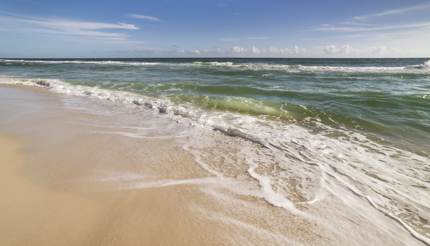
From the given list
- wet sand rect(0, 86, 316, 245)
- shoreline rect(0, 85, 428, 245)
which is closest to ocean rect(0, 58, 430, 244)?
shoreline rect(0, 85, 428, 245)

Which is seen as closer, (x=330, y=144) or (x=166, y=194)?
(x=166, y=194)

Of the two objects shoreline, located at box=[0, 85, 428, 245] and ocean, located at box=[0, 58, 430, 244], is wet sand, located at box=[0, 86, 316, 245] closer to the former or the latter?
shoreline, located at box=[0, 85, 428, 245]

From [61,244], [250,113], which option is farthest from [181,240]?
[250,113]

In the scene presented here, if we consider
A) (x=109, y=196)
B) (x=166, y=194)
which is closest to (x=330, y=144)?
(x=166, y=194)

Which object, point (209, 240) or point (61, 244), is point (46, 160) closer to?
point (61, 244)

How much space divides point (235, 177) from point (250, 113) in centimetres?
405

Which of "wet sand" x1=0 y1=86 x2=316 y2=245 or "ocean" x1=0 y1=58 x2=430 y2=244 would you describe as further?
"ocean" x1=0 y1=58 x2=430 y2=244

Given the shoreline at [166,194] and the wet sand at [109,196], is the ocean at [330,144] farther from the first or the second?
the wet sand at [109,196]

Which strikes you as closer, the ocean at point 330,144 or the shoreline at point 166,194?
the shoreline at point 166,194

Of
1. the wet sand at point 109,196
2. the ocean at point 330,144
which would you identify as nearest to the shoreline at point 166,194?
the wet sand at point 109,196

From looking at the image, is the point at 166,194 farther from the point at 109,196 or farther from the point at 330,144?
the point at 330,144

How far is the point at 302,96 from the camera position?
32.7 feet

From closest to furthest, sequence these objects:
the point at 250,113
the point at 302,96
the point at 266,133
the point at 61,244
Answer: the point at 61,244 → the point at 266,133 → the point at 250,113 → the point at 302,96

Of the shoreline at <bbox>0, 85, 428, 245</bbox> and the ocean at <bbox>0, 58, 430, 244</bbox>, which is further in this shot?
the ocean at <bbox>0, 58, 430, 244</bbox>
